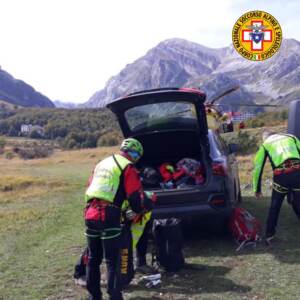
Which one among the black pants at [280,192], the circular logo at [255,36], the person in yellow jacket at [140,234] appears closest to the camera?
the person in yellow jacket at [140,234]

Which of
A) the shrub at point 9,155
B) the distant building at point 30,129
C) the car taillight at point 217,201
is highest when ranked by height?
the distant building at point 30,129

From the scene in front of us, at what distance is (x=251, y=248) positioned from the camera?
699cm

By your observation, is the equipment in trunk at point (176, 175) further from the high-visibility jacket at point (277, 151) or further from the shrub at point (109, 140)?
the shrub at point (109, 140)

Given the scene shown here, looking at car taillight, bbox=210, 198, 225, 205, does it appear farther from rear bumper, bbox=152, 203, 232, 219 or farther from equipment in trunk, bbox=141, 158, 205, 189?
equipment in trunk, bbox=141, 158, 205, 189

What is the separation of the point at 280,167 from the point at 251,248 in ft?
3.71

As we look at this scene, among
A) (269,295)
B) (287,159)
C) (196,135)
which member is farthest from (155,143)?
(269,295)

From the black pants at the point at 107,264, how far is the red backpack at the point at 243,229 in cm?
247

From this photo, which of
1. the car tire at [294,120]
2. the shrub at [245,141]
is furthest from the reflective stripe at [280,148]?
the shrub at [245,141]

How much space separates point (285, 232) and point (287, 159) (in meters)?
1.31

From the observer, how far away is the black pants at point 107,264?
4988 millimetres

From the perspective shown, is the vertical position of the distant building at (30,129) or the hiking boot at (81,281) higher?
the distant building at (30,129)

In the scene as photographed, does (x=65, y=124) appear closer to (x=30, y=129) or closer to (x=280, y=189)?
(x=30, y=129)

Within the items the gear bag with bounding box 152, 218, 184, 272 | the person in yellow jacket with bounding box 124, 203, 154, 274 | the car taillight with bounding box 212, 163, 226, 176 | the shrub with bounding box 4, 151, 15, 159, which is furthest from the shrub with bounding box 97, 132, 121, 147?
the person in yellow jacket with bounding box 124, 203, 154, 274

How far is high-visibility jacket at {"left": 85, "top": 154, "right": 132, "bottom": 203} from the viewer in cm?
502
